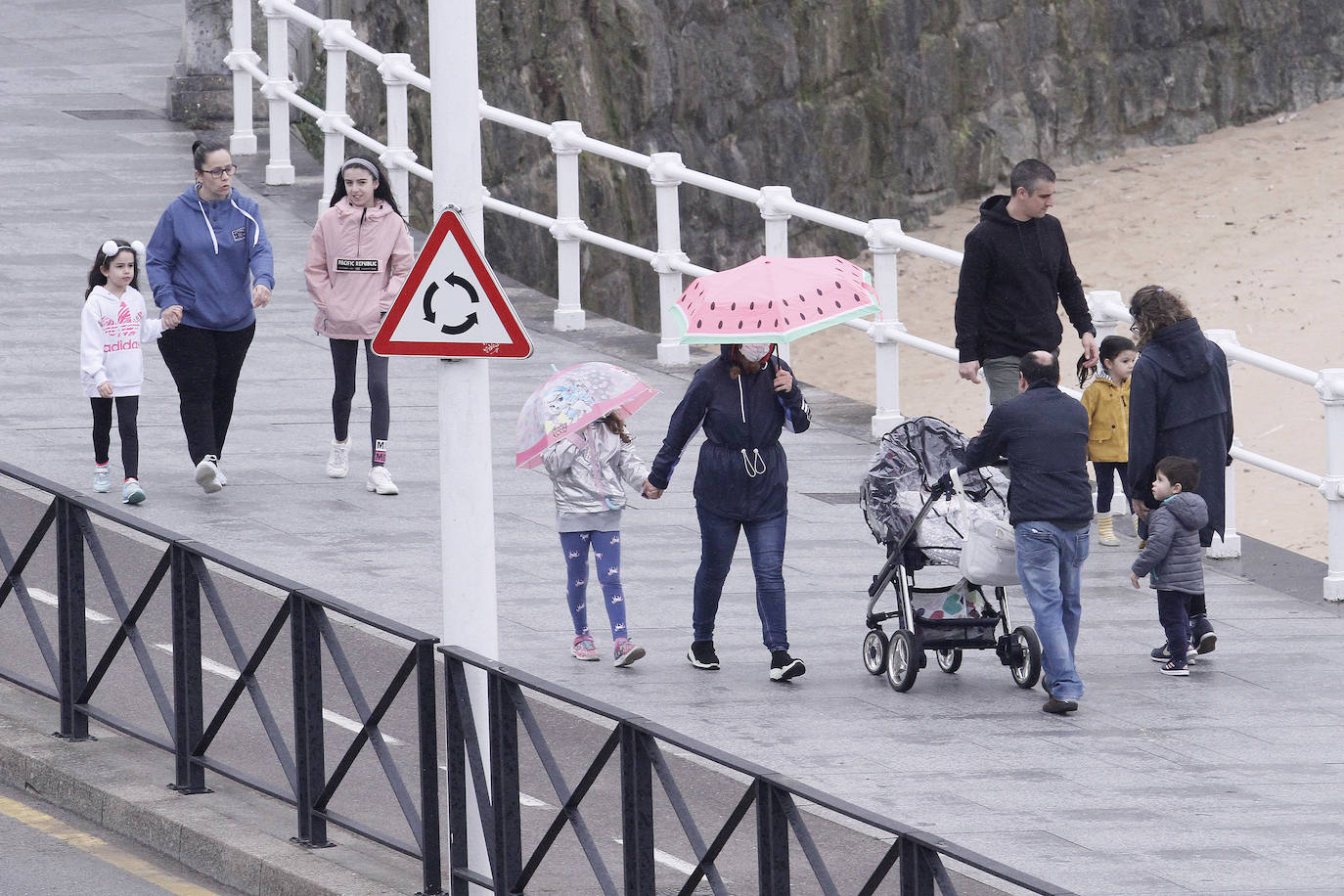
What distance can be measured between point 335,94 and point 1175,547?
31.5 ft

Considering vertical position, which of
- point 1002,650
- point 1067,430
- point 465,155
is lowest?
point 1002,650

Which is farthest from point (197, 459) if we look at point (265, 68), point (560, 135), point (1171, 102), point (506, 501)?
point (1171, 102)

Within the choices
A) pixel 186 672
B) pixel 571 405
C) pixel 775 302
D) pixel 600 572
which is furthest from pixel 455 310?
pixel 600 572

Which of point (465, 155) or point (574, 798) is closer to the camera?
point (574, 798)

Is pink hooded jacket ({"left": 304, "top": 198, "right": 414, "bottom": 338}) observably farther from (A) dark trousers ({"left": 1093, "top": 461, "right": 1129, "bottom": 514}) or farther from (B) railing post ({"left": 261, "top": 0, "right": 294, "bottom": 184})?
(B) railing post ({"left": 261, "top": 0, "right": 294, "bottom": 184})

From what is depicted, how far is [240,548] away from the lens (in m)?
10.4

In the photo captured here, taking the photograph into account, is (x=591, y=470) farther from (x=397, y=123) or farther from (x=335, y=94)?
(x=335, y=94)

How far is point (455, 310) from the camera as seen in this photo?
6543mm

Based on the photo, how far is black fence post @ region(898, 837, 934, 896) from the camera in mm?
4961

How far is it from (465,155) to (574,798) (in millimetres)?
1888

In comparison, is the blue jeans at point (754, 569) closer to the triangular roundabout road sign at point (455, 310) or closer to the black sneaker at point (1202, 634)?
the black sneaker at point (1202, 634)

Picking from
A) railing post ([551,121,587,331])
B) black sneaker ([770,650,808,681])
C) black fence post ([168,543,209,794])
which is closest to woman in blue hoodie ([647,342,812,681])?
black sneaker ([770,650,808,681])

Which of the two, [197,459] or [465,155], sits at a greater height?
[465,155]

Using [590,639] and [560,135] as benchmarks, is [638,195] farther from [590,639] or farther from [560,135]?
[590,639]
